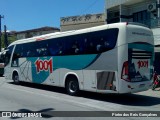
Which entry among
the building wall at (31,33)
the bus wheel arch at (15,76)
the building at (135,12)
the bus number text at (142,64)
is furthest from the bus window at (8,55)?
the building wall at (31,33)

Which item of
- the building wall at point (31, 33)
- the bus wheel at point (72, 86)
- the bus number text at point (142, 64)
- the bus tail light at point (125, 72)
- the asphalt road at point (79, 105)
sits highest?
the building wall at point (31, 33)

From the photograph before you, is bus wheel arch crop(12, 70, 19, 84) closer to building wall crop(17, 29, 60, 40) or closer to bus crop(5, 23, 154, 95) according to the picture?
bus crop(5, 23, 154, 95)

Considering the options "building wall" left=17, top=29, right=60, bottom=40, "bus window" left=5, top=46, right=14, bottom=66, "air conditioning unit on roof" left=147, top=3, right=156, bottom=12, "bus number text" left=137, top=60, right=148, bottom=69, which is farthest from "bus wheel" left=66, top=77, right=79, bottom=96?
"building wall" left=17, top=29, right=60, bottom=40

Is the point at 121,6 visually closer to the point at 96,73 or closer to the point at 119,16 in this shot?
the point at 119,16

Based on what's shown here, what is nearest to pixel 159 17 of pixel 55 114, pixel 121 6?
pixel 121 6

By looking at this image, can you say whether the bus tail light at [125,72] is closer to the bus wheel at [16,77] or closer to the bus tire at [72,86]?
the bus tire at [72,86]

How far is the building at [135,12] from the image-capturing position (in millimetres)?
22584

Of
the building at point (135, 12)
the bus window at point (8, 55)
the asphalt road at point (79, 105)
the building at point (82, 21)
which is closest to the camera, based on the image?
the asphalt road at point (79, 105)

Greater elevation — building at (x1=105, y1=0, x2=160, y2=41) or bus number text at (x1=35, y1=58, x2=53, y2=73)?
building at (x1=105, y1=0, x2=160, y2=41)

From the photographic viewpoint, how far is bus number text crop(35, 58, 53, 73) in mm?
16250

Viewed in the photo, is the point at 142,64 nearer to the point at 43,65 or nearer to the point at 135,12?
the point at 43,65

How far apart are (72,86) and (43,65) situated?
2.89m

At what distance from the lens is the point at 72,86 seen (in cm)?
1470

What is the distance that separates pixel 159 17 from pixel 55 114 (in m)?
14.8
